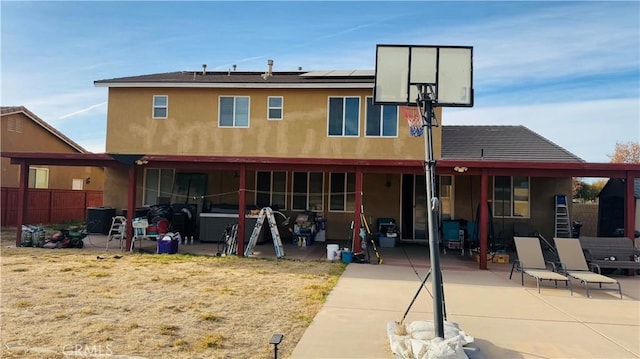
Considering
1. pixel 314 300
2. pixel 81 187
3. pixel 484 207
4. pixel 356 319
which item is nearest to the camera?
pixel 356 319

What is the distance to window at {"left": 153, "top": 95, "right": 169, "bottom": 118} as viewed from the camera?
44.6ft

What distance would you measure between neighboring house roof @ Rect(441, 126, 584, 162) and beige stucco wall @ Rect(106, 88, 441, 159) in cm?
157

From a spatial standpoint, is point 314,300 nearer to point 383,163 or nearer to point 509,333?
point 509,333

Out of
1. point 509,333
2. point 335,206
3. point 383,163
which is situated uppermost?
point 383,163

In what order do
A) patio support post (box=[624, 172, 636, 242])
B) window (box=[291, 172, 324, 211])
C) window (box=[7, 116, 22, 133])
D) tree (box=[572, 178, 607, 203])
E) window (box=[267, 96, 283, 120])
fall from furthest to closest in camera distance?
1. tree (box=[572, 178, 607, 203])
2. window (box=[7, 116, 22, 133])
3. window (box=[291, 172, 324, 211])
4. window (box=[267, 96, 283, 120])
5. patio support post (box=[624, 172, 636, 242])

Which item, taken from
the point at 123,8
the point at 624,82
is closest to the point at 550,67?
the point at 624,82

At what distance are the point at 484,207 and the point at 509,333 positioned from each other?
5.07 meters

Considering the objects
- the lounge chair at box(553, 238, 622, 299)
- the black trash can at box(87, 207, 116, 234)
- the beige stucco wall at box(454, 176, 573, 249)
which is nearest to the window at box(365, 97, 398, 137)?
the beige stucco wall at box(454, 176, 573, 249)

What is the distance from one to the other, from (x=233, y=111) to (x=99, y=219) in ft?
19.8

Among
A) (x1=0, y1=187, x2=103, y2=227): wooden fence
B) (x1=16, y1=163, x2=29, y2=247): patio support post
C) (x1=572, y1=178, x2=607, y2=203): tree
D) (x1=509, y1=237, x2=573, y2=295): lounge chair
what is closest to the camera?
(x1=509, y1=237, x2=573, y2=295): lounge chair

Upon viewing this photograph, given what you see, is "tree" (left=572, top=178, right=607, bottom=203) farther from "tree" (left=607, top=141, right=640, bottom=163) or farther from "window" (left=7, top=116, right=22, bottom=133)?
"window" (left=7, top=116, right=22, bottom=133)

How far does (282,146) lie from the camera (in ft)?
42.9

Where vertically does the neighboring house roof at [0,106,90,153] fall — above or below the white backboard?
above

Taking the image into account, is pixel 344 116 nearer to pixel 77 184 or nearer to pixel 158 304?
pixel 158 304
